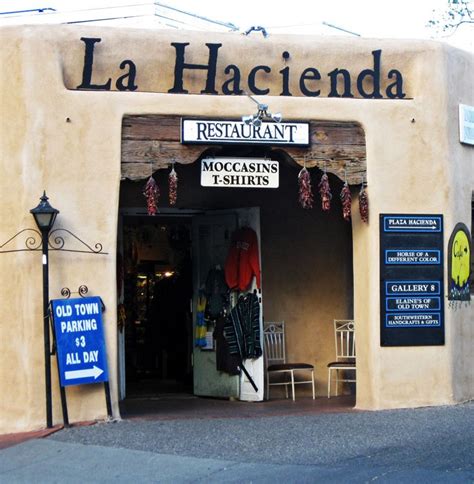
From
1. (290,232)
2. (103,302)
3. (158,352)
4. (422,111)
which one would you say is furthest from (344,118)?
(158,352)

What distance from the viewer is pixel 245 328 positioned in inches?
523

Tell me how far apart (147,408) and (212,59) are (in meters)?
4.34

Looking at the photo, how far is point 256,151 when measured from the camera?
1198cm

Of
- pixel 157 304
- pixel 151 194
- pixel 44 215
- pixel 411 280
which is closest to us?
pixel 44 215

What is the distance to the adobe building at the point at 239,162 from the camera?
36.6ft

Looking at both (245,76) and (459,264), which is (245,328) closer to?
(459,264)

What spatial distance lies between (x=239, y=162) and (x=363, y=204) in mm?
1533

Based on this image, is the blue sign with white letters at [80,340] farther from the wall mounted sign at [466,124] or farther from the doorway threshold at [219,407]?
the wall mounted sign at [466,124]

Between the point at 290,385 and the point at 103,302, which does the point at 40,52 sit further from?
the point at 290,385

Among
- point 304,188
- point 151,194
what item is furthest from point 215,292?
point 151,194

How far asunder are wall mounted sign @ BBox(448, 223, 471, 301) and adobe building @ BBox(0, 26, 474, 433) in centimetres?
3

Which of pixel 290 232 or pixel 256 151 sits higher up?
pixel 256 151

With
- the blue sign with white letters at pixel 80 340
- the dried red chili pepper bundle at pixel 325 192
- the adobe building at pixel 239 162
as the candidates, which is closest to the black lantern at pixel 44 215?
the adobe building at pixel 239 162

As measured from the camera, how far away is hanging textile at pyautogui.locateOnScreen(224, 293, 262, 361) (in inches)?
519
